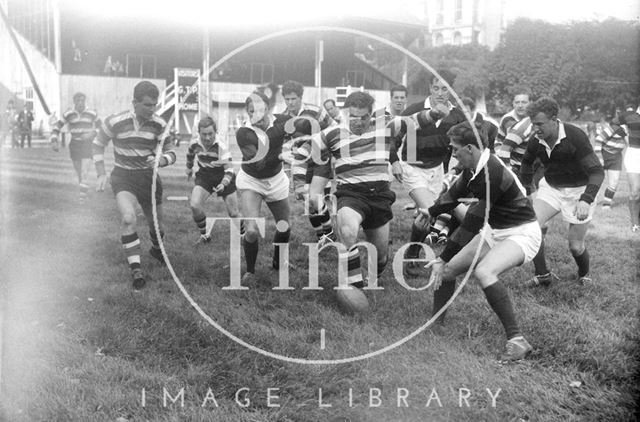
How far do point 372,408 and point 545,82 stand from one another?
34.8ft

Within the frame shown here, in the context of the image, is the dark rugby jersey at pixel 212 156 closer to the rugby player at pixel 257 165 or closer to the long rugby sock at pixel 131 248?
the rugby player at pixel 257 165

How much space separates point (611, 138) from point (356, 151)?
285 inches

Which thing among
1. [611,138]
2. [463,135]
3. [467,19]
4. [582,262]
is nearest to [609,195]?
[611,138]

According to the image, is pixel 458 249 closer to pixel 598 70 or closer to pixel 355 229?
pixel 355 229

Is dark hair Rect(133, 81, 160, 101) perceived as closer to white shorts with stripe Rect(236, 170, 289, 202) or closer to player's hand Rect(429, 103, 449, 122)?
white shorts with stripe Rect(236, 170, 289, 202)

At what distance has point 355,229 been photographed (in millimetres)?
5801

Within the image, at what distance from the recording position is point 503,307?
4.82 meters

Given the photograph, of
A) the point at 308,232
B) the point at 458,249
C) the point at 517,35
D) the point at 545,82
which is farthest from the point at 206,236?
the point at 517,35

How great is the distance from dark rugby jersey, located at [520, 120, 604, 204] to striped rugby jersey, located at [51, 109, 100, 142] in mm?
8587

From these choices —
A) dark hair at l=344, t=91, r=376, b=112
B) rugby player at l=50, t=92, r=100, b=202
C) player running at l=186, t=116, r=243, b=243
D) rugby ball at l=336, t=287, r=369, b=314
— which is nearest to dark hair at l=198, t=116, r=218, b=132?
player running at l=186, t=116, r=243, b=243

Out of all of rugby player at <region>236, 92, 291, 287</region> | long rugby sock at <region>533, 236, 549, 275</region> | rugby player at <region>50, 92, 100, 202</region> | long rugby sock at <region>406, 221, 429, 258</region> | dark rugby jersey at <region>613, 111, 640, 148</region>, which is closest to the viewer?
long rugby sock at <region>533, 236, 549, 275</region>

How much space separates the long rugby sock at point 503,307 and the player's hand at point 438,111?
265cm

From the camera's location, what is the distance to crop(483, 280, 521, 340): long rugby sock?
479cm

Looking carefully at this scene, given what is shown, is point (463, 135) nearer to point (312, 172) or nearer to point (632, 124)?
point (312, 172)
